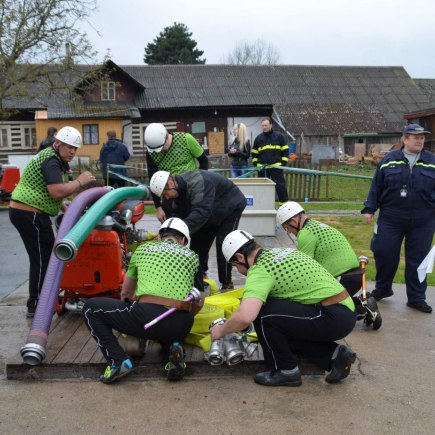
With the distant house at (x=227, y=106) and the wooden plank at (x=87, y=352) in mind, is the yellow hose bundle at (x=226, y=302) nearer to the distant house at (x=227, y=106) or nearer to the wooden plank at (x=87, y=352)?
the wooden plank at (x=87, y=352)

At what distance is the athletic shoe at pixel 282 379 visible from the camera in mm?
4051

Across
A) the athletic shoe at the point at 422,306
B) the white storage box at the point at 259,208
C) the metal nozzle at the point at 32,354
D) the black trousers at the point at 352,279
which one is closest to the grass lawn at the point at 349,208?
the athletic shoe at the point at 422,306

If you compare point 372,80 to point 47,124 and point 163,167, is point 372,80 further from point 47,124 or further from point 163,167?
point 163,167

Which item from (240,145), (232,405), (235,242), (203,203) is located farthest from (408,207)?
(240,145)

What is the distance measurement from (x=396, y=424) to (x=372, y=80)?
40.7 meters

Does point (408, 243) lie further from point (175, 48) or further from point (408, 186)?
point (175, 48)

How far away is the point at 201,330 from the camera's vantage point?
4.70 meters

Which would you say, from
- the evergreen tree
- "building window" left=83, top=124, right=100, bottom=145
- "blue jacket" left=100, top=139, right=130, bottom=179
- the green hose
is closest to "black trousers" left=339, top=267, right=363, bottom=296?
the green hose

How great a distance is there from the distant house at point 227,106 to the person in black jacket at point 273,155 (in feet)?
69.8

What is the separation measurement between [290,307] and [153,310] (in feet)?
2.95

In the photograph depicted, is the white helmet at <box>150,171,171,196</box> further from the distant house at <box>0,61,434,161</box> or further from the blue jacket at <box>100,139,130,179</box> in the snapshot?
the distant house at <box>0,61,434,161</box>

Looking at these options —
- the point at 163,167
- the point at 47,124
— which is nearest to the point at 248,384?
the point at 163,167

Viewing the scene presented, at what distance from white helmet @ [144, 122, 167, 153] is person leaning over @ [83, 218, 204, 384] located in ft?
6.17

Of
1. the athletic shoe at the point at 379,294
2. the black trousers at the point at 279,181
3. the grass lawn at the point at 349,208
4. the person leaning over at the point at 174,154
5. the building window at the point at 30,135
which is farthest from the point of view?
the building window at the point at 30,135
